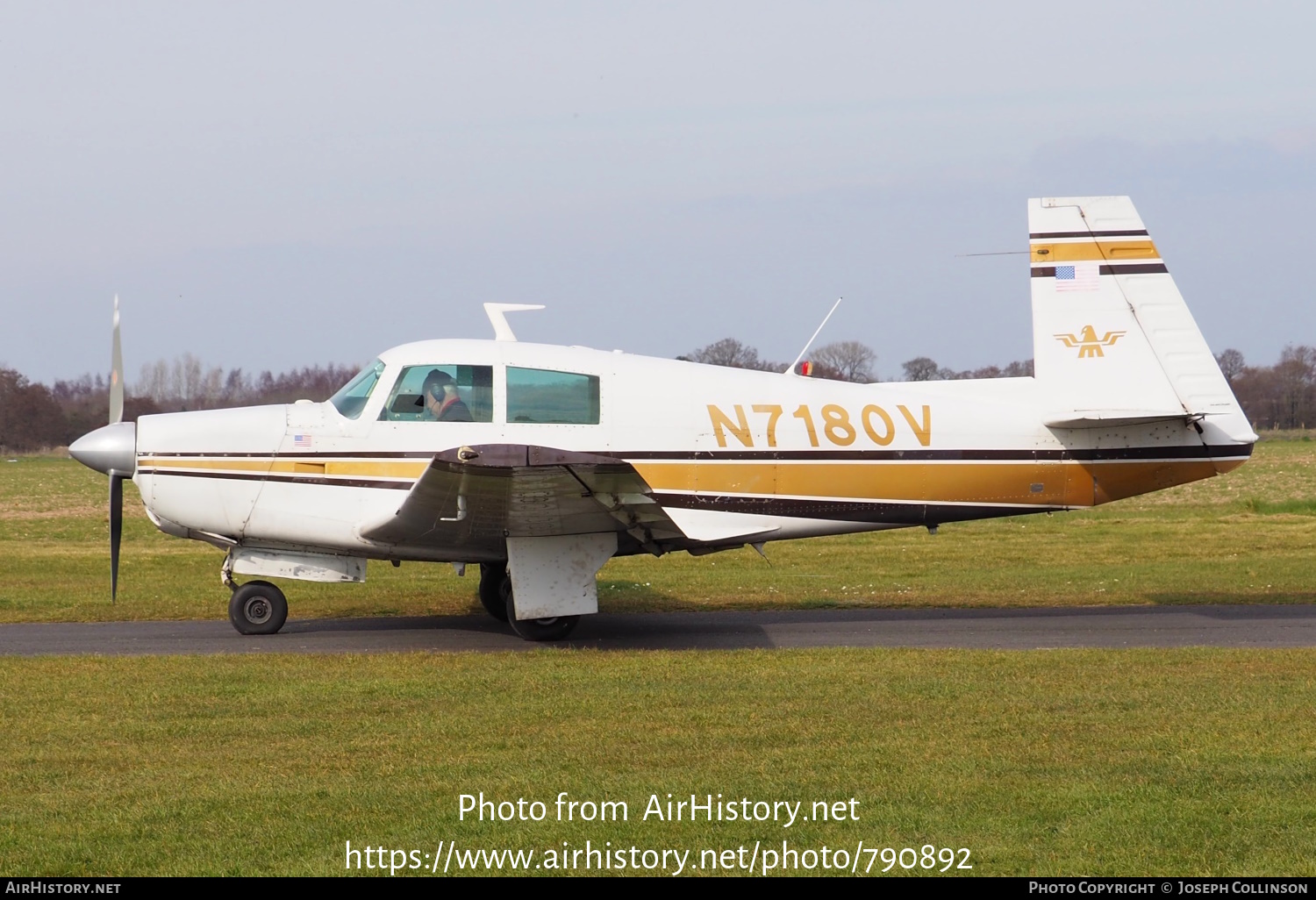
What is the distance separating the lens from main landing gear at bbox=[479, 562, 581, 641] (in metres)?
9.92

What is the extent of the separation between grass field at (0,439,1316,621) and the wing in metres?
2.14

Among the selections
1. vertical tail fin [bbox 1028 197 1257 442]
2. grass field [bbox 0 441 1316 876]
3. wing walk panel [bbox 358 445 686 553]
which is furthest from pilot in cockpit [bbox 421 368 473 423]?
vertical tail fin [bbox 1028 197 1257 442]

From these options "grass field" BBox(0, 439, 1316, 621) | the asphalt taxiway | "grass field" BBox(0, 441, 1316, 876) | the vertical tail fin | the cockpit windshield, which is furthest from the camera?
"grass field" BBox(0, 439, 1316, 621)

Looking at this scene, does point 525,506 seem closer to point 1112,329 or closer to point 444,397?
point 444,397

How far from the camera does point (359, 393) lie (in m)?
9.90

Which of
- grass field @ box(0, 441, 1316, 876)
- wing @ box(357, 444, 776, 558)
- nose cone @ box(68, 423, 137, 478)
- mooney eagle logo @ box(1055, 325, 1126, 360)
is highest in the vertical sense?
mooney eagle logo @ box(1055, 325, 1126, 360)

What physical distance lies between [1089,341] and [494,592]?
5.64 m

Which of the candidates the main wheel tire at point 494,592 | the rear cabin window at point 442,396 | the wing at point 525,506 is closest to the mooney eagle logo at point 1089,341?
the wing at point 525,506

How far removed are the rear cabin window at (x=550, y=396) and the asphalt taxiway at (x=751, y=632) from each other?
182 centimetres

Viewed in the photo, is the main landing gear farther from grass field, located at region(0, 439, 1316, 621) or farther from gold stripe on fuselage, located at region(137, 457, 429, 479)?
gold stripe on fuselage, located at region(137, 457, 429, 479)

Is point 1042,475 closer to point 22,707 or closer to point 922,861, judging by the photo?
point 922,861

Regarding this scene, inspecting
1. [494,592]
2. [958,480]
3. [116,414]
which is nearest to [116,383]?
[116,414]

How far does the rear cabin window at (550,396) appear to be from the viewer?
32.0ft
